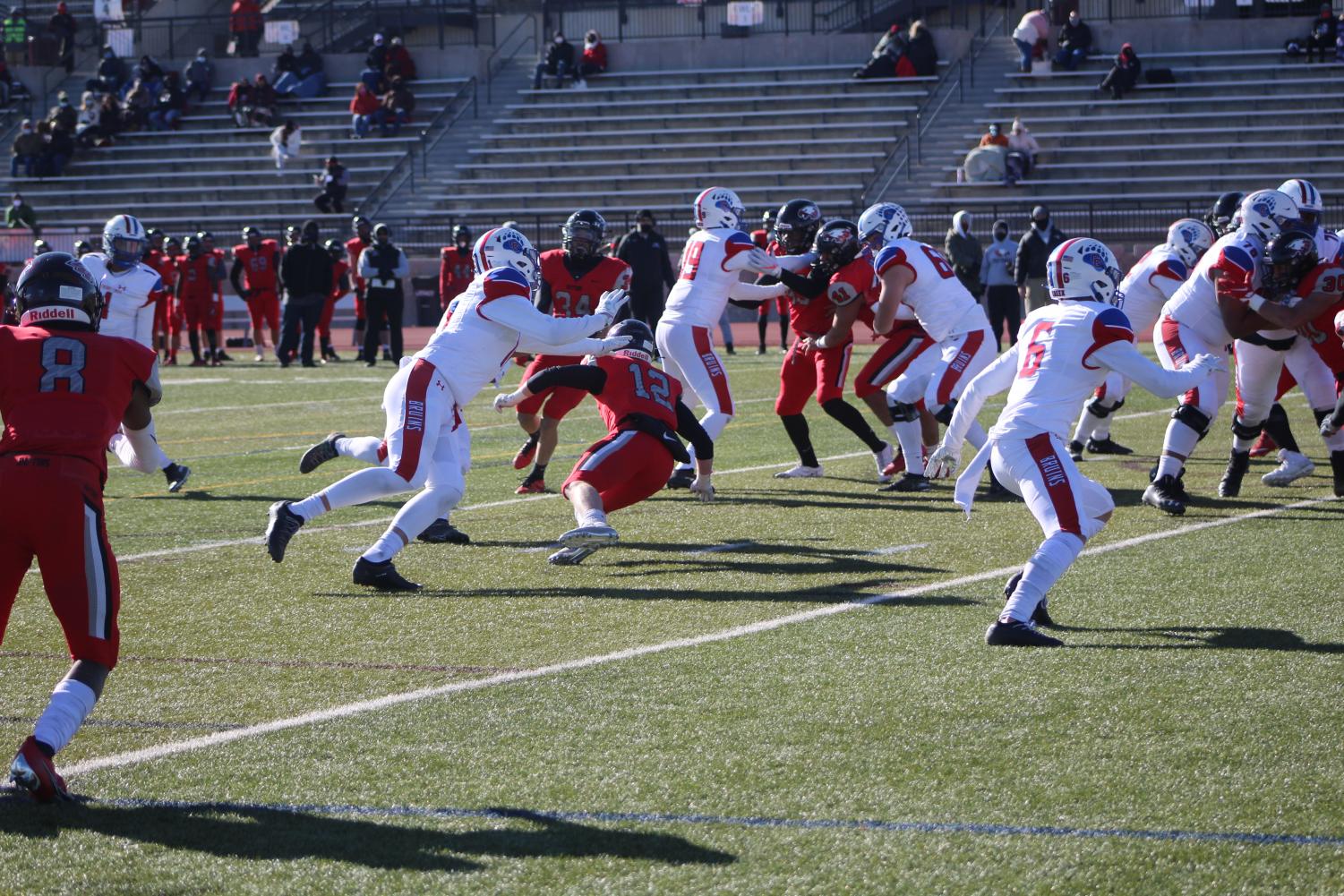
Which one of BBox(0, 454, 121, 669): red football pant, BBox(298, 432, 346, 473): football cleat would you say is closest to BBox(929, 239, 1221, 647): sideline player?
BBox(298, 432, 346, 473): football cleat

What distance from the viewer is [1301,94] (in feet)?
97.6

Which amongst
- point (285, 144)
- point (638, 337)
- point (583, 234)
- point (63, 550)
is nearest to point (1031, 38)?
point (285, 144)

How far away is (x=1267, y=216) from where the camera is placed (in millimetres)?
10008

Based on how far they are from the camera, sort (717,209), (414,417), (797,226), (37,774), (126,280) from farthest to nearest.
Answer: (126,280) → (717,209) → (797,226) → (414,417) → (37,774)

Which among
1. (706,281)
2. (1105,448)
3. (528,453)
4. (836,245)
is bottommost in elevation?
(1105,448)

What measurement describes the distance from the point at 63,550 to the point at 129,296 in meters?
8.11

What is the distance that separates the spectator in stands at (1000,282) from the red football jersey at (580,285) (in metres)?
11.4

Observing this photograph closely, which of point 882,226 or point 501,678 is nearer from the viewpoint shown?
point 501,678

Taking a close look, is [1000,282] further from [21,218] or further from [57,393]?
[21,218]

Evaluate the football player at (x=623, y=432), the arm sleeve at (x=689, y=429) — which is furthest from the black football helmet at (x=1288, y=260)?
the football player at (x=623, y=432)

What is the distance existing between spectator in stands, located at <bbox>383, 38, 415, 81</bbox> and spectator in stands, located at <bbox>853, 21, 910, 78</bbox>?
384 inches

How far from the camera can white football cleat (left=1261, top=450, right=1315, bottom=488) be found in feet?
35.0

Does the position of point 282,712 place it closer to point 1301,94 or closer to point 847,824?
point 847,824

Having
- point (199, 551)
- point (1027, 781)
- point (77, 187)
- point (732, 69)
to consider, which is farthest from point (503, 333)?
point (77, 187)
